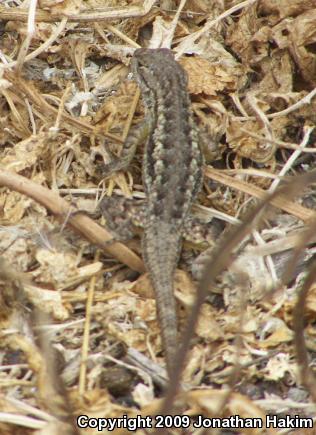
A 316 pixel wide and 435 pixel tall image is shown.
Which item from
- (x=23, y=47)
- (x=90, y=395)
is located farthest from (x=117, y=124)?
(x=90, y=395)

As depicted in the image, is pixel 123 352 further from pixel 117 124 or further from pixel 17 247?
pixel 117 124

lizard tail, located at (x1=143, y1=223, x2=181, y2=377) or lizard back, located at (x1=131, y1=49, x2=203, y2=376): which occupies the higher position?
lizard back, located at (x1=131, y1=49, x2=203, y2=376)

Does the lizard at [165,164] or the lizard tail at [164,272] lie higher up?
the lizard at [165,164]

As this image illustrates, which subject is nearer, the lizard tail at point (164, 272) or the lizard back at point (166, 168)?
the lizard tail at point (164, 272)

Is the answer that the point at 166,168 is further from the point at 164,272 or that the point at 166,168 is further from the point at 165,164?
the point at 164,272

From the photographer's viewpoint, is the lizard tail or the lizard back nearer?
the lizard tail

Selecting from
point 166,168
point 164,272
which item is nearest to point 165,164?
point 166,168

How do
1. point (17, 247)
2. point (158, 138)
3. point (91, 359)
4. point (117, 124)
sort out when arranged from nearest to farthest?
point (91, 359) < point (17, 247) < point (158, 138) < point (117, 124)

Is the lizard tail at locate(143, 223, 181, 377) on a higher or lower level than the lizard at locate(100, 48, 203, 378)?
lower

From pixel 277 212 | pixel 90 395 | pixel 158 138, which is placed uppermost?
pixel 158 138
